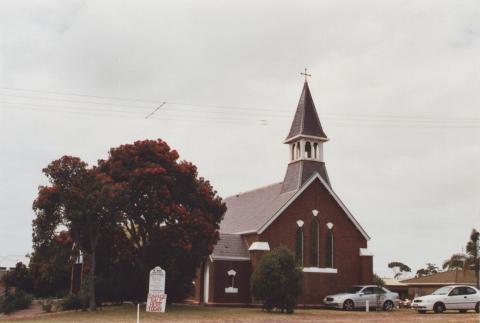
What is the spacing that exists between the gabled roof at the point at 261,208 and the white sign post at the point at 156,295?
14648 millimetres

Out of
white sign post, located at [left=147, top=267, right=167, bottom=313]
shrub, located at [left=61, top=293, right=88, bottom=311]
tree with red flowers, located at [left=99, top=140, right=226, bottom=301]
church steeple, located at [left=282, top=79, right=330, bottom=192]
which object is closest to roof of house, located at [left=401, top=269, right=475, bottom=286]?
church steeple, located at [left=282, top=79, right=330, bottom=192]

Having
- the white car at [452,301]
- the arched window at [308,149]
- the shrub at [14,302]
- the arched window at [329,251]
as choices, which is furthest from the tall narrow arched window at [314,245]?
the shrub at [14,302]

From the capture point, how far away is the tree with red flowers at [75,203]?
34.0 metres

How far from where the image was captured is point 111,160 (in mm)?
36969

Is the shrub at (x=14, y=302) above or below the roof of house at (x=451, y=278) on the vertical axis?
below

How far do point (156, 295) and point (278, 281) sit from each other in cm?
1106

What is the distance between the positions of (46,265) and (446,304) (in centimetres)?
2254

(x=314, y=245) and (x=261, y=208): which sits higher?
(x=261, y=208)

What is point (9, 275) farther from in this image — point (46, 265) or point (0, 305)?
point (46, 265)

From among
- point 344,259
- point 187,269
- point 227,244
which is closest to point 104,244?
point 187,269

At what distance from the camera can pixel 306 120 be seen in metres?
49.8

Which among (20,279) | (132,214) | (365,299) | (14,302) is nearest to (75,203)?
(132,214)

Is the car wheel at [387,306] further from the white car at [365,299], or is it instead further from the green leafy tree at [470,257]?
the green leafy tree at [470,257]

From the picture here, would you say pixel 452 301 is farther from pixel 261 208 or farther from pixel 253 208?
pixel 253 208
